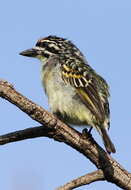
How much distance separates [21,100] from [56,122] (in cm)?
50

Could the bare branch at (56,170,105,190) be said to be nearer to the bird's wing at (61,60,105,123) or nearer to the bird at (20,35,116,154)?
the bird at (20,35,116,154)

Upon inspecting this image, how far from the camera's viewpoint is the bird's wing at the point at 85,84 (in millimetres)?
6375

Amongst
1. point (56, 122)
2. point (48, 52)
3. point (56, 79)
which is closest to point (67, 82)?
point (56, 79)

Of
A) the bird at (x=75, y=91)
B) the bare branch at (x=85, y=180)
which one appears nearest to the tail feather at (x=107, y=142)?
the bird at (x=75, y=91)

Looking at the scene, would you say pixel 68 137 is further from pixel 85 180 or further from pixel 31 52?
pixel 31 52

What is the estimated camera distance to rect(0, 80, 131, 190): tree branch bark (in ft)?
16.6

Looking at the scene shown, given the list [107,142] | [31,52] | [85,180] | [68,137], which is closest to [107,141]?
[107,142]

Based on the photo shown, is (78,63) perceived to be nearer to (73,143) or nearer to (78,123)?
Result: (78,123)

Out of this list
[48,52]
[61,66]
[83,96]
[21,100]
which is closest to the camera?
[21,100]

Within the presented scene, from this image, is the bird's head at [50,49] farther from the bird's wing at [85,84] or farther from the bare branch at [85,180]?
the bare branch at [85,180]

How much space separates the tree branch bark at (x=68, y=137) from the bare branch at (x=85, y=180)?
2.4 inches

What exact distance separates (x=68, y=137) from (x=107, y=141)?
0.72m

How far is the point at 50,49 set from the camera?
769 cm

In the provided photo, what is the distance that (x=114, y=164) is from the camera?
209 inches
